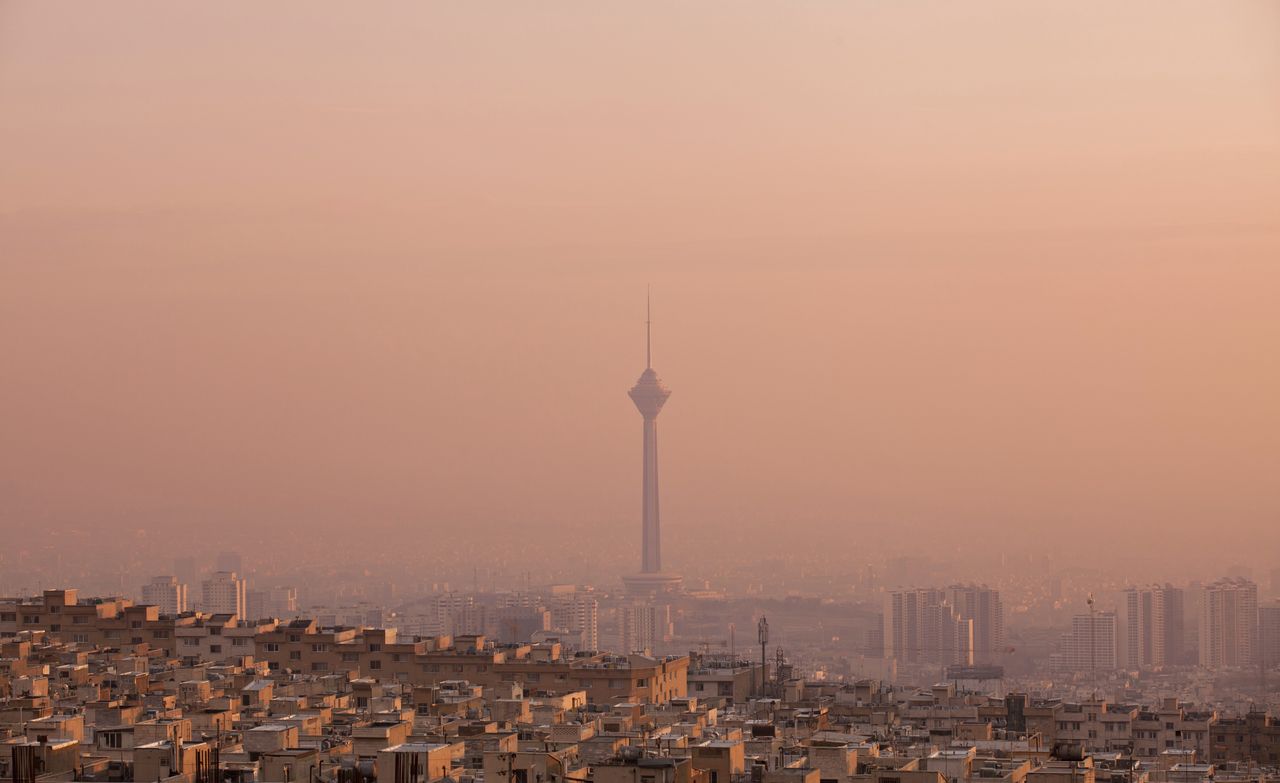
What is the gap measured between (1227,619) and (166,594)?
1055 inches

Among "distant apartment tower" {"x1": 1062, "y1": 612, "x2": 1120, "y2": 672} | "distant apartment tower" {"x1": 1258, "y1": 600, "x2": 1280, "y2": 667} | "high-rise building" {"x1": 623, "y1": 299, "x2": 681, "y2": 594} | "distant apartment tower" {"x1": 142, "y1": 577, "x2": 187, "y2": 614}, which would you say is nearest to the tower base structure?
"high-rise building" {"x1": 623, "y1": 299, "x2": 681, "y2": 594}

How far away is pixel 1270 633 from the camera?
170ft

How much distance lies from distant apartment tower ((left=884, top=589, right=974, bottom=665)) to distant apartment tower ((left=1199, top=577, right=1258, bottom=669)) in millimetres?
9580

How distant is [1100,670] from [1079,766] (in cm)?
4615

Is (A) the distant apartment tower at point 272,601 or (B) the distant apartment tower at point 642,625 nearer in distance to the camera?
(A) the distant apartment tower at point 272,601

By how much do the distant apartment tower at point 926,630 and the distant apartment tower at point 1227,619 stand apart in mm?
9580

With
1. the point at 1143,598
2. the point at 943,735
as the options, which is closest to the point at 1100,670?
the point at 1143,598

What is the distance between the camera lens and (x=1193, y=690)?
46.3 metres

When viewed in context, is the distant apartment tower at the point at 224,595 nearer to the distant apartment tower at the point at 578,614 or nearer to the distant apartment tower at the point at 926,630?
the distant apartment tower at the point at 578,614

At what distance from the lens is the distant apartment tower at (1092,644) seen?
62688 mm

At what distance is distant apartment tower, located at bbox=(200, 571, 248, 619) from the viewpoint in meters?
61.4

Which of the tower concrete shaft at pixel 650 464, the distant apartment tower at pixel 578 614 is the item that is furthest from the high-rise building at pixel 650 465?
the distant apartment tower at pixel 578 614

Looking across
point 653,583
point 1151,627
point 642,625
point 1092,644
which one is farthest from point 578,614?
point 653,583

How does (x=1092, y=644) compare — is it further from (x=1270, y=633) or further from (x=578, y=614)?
(x=578, y=614)
